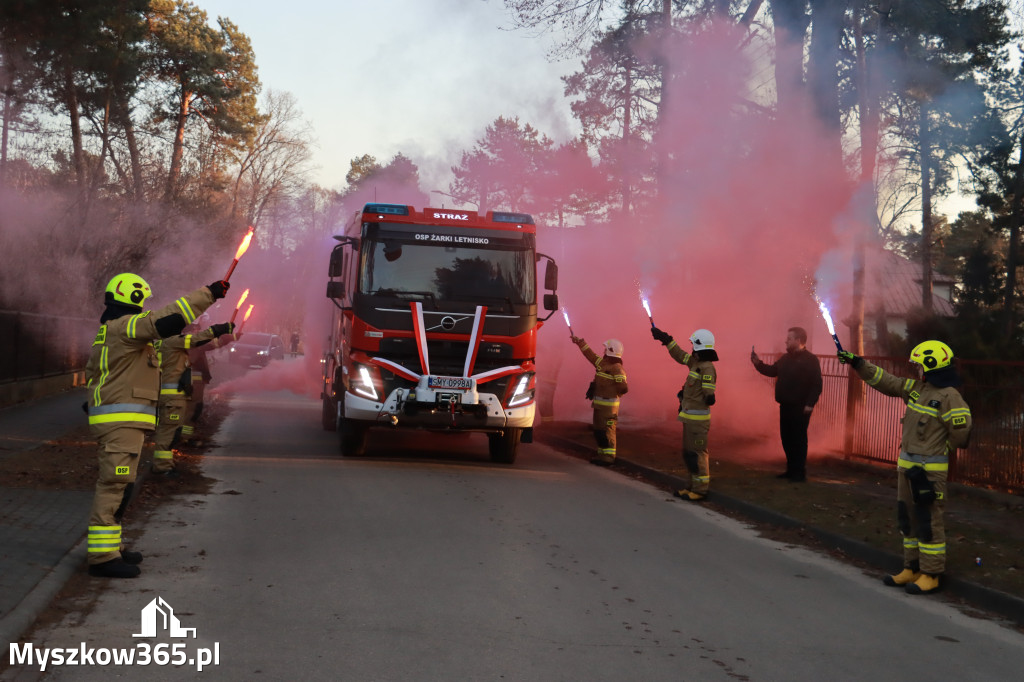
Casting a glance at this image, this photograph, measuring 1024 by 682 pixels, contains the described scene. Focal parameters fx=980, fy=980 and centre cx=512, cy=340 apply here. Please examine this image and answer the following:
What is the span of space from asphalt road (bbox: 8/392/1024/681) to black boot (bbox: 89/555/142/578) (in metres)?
0.09

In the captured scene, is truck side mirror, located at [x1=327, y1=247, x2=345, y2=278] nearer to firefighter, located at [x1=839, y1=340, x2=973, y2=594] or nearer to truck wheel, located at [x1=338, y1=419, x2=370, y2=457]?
truck wheel, located at [x1=338, y1=419, x2=370, y2=457]

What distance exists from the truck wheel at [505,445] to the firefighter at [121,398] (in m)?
6.87

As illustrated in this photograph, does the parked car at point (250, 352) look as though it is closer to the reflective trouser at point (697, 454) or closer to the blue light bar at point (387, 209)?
the blue light bar at point (387, 209)

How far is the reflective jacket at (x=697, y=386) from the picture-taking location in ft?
35.2

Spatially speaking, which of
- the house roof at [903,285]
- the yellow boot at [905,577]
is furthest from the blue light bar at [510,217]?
the house roof at [903,285]

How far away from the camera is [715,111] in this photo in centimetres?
1669

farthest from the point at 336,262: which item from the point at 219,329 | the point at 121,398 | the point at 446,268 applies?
the point at 121,398

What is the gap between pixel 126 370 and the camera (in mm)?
6223

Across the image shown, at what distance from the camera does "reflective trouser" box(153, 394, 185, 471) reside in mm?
10180

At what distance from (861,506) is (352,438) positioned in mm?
6250

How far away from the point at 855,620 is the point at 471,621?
239cm

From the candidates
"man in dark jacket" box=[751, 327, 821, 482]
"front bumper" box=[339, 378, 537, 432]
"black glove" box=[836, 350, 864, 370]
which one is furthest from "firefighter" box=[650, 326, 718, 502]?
"black glove" box=[836, 350, 864, 370]

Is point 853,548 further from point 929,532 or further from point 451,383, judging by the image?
point 451,383

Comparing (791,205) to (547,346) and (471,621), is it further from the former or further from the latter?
(471,621)
